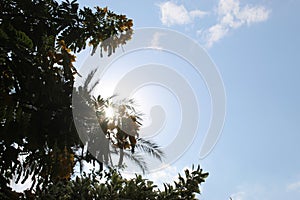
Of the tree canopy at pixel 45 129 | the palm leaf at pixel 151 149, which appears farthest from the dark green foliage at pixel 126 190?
the palm leaf at pixel 151 149

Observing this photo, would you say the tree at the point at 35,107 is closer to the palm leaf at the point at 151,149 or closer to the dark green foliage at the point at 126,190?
the dark green foliage at the point at 126,190

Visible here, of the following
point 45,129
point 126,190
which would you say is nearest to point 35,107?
point 45,129

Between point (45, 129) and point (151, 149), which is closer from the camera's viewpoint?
point (45, 129)

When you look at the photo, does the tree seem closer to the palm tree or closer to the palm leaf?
the palm tree

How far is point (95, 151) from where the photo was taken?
4.10 meters

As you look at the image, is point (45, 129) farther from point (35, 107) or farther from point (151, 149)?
point (151, 149)

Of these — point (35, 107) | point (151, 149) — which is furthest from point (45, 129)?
point (151, 149)

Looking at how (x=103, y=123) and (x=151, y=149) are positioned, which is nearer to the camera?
(x=103, y=123)

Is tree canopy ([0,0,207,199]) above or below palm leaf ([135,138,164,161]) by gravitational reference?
below

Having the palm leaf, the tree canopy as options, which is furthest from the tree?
the palm leaf

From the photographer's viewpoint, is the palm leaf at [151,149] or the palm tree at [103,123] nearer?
the palm tree at [103,123]

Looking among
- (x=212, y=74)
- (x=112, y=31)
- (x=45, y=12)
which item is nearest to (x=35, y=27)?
(x=45, y=12)

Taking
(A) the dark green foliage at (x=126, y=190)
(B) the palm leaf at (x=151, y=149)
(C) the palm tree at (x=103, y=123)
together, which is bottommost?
(A) the dark green foliage at (x=126, y=190)

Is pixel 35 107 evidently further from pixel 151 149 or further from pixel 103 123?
pixel 151 149
